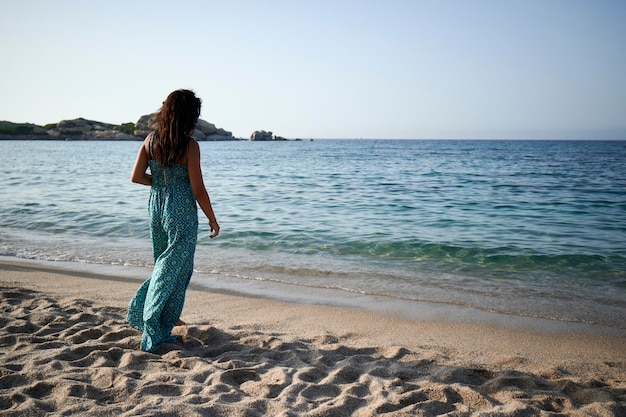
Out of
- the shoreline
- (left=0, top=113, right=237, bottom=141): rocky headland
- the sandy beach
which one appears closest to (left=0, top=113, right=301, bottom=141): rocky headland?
(left=0, top=113, right=237, bottom=141): rocky headland

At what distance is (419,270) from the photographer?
6996 mm

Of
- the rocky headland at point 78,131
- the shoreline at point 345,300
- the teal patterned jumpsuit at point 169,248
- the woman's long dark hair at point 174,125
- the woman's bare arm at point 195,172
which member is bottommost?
the shoreline at point 345,300

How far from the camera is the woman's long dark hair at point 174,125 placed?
3701 mm

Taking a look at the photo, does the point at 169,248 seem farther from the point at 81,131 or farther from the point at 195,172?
the point at 81,131

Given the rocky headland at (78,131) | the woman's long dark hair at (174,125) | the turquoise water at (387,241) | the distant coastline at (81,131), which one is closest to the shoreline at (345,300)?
the turquoise water at (387,241)

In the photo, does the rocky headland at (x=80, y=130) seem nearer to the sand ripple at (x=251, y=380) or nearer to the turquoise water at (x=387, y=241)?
the turquoise water at (x=387, y=241)

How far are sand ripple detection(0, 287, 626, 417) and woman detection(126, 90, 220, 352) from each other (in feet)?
0.90

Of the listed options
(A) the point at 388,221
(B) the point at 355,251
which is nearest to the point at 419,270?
(B) the point at 355,251

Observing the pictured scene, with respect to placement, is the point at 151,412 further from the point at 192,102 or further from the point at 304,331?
the point at 192,102

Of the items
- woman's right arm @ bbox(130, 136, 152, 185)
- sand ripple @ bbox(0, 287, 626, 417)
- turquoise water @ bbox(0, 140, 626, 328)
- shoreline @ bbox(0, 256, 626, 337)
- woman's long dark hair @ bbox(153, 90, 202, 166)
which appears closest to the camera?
sand ripple @ bbox(0, 287, 626, 417)

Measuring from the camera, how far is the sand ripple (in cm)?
287

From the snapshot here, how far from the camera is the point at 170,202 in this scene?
154 inches

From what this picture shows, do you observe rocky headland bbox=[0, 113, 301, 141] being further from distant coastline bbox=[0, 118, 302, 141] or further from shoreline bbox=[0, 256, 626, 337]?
shoreline bbox=[0, 256, 626, 337]

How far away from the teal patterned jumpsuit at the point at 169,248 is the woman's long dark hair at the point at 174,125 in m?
0.14
